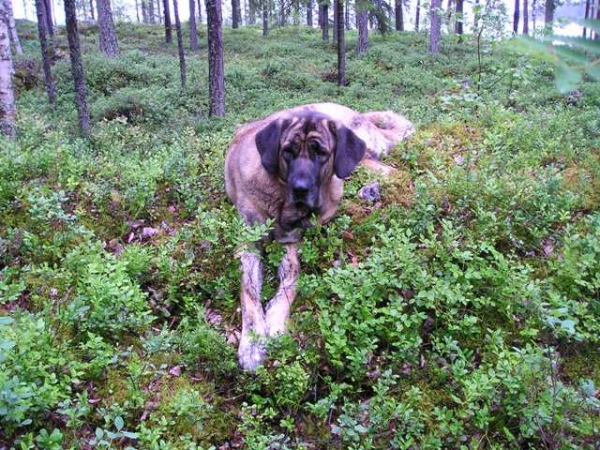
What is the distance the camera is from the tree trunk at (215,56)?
1103 centimetres

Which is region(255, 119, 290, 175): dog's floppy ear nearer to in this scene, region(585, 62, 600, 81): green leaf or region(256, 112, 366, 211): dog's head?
region(256, 112, 366, 211): dog's head

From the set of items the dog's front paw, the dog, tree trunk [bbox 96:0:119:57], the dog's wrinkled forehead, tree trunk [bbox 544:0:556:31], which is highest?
tree trunk [bbox 96:0:119:57]

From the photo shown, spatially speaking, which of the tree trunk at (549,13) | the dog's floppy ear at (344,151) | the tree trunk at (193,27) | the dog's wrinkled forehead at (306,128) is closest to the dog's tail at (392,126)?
the tree trunk at (549,13)

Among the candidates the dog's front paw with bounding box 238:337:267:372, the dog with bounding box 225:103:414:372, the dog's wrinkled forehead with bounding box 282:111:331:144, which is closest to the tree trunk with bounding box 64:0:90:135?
the dog with bounding box 225:103:414:372

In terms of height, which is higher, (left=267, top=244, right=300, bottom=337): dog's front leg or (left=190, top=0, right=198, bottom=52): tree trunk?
(left=190, top=0, right=198, bottom=52): tree trunk

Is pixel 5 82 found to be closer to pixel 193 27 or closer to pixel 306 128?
pixel 306 128

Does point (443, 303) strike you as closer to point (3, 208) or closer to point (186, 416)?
point (186, 416)

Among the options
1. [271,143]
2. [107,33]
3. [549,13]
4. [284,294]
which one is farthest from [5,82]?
[107,33]

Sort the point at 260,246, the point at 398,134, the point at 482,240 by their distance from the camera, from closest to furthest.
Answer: the point at 482,240
the point at 260,246
the point at 398,134

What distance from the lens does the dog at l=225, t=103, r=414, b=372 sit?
12.9 feet

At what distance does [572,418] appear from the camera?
2688 millimetres

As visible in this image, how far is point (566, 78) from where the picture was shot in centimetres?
101

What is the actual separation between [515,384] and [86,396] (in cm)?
234

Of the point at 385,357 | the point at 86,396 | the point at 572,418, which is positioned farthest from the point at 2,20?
the point at 572,418
